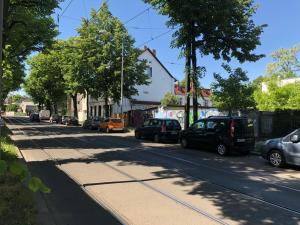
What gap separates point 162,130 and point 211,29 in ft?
21.6

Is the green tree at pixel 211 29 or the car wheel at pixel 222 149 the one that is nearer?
the car wheel at pixel 222 149

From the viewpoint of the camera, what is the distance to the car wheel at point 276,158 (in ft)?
44.4

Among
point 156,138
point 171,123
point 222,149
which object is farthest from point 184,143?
point 156,138

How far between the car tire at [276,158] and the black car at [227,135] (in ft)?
10.1

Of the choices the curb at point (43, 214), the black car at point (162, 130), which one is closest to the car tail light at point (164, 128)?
the black car at point (162, 130)

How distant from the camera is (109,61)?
42.2 metres

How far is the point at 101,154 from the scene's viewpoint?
16547mm

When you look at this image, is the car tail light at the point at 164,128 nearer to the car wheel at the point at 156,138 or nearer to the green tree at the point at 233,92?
the car wheel at the point at 156,138

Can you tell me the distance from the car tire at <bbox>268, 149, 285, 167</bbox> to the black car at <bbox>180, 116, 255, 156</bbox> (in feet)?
10.1

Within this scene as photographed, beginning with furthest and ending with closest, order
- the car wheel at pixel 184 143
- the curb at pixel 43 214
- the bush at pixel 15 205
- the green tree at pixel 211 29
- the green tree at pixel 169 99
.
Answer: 1. the green tree at pixel 169 99
2. the green tree at pixel 211 29
3. the car wheel at pixel 184 143
4. the curb at pixel 43 214
5. the bush at pixel 15 205

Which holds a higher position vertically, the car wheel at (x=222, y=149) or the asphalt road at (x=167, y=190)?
the car wheel at (x=222, y=149)

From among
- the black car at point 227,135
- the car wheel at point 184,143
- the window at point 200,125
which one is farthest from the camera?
the car wheel at point 184,143

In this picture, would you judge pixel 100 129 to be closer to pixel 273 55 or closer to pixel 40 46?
pixel 40 46

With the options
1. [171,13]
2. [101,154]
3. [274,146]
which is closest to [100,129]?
[171,13]
